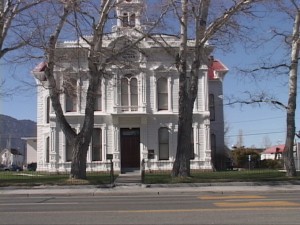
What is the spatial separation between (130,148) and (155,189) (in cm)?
1595

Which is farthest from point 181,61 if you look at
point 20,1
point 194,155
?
point 194,155

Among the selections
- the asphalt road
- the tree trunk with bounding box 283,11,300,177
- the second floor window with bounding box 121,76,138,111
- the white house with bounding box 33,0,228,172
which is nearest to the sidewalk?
the tree trunk with bounding box 283,11,300,177

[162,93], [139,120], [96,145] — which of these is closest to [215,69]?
[162,93]

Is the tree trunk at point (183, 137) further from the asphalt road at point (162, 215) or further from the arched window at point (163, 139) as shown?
the asphalt road at point (162, 215)

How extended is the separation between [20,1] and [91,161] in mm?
16869

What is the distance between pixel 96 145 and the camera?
40.2 m

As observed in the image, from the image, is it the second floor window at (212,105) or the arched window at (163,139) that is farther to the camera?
the second floor window at (212,105)

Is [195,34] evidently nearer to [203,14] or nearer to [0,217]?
[203,14]

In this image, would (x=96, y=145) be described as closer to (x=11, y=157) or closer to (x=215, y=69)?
(x=215, y=69)

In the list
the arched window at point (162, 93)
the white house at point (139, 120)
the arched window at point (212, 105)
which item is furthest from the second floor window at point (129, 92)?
the arched window at point (212, 105)

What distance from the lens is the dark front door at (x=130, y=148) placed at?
40.2m

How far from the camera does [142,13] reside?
91.4ft

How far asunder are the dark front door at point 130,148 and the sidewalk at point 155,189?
13.5 meters

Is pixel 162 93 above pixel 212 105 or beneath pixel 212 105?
above
